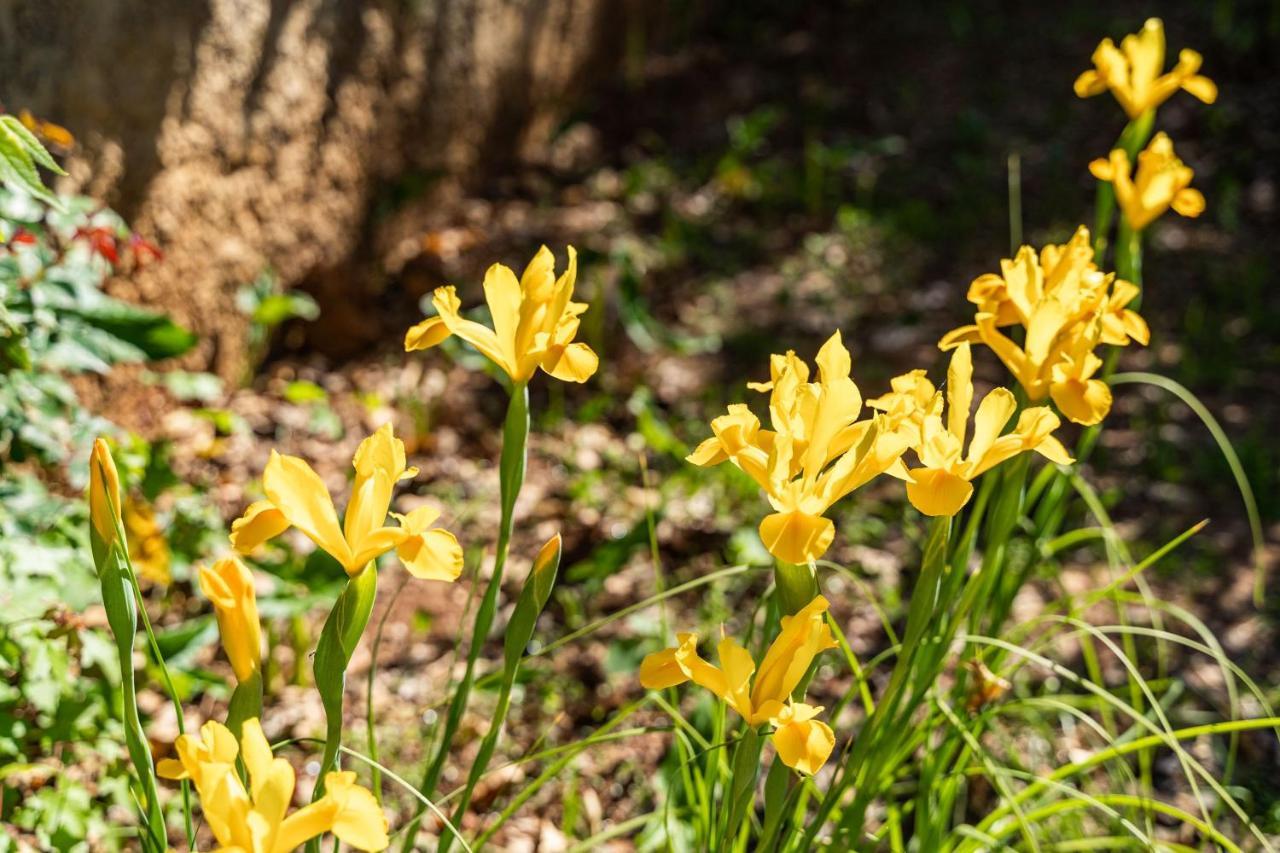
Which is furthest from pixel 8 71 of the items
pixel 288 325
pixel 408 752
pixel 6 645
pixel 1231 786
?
pixel 1231 786

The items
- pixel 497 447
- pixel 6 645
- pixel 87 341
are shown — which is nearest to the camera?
pixel 6 645

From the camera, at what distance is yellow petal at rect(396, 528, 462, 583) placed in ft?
2.72

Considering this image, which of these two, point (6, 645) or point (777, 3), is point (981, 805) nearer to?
point (6, 645)

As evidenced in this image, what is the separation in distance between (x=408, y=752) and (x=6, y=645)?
67 centimetres

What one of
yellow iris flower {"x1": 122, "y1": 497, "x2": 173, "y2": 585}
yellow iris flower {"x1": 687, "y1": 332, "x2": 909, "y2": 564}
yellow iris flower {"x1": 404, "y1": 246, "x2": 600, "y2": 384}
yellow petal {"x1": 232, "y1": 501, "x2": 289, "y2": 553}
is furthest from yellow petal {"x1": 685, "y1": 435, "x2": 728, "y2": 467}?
yellow iris flower {"x1": 122, "y1": 497, "x2": 173, "y2": 585}

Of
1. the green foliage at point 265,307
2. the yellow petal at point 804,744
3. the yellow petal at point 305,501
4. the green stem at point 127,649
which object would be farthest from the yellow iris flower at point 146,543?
the yellow petal at point 804,744

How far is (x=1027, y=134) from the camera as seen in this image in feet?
12.6

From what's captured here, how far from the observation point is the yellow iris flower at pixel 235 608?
86 centimetres

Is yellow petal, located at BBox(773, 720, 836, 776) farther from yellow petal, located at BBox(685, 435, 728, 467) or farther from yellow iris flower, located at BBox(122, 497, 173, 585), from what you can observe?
yellow iris flower, located at BBox(122, 497, 173, 585)

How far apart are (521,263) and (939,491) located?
89.7 inches

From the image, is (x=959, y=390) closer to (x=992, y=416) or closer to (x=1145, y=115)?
(x=992, y=416)

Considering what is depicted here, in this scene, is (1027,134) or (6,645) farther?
(1027,134)

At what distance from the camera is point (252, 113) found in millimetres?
2516

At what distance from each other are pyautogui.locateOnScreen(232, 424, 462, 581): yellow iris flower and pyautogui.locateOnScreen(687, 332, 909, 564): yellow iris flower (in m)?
0.22
